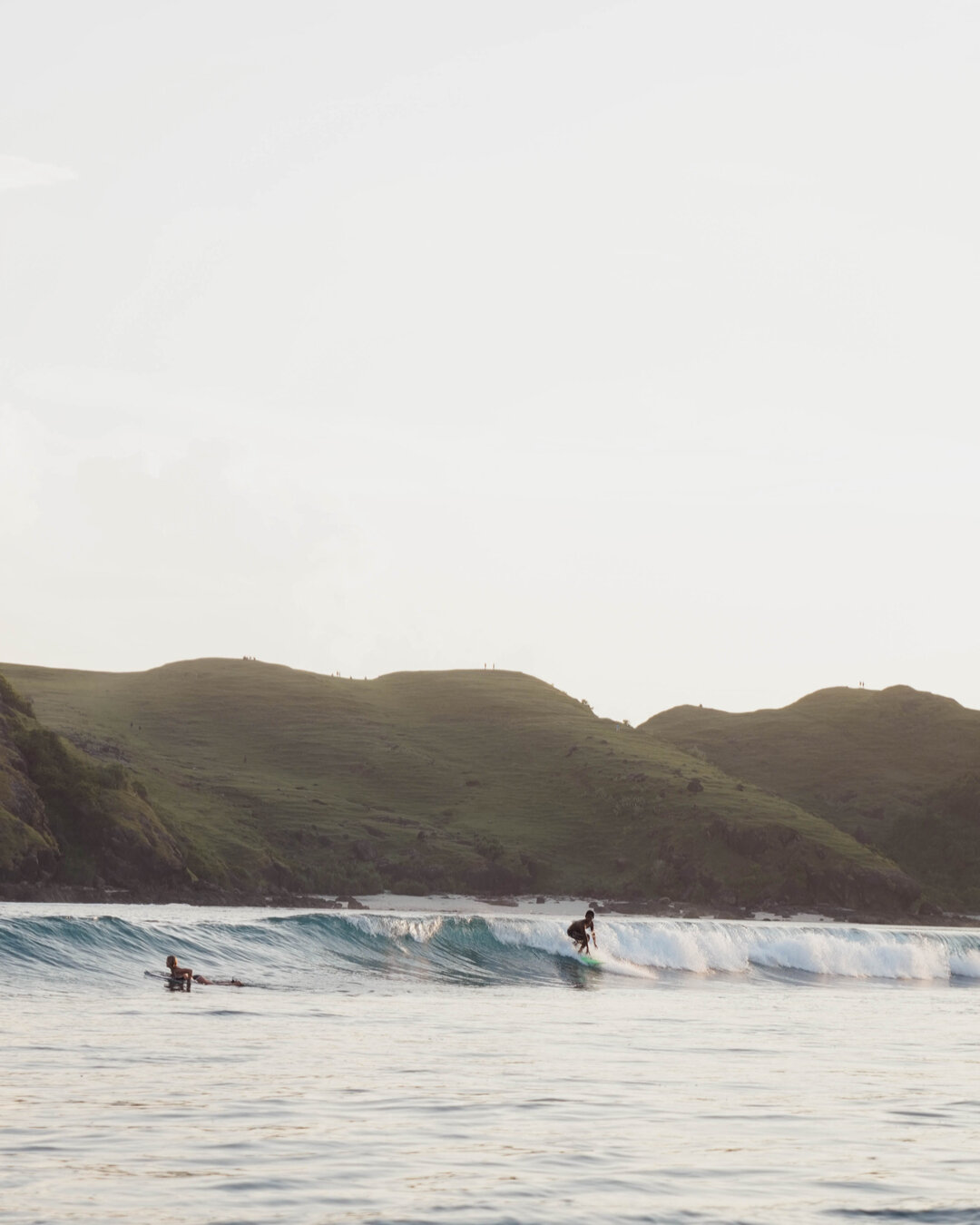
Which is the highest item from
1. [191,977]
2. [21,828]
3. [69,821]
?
[69,821]

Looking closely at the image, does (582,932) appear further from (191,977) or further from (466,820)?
(466,820)

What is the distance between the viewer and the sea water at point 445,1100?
493 inches

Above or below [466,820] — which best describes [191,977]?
below

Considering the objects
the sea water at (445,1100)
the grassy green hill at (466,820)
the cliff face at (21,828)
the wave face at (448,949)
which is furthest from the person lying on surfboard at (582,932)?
the grassy green hill at (466,820)

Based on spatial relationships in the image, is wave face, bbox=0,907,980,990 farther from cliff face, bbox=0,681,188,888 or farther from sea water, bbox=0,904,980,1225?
cliff face, bbox=0,681,188,888

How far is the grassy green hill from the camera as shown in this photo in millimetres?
150125

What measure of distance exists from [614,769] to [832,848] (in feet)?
107

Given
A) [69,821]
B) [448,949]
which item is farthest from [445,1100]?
[69,821]

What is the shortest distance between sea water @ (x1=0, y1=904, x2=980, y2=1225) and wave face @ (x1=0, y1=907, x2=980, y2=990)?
0.28 m

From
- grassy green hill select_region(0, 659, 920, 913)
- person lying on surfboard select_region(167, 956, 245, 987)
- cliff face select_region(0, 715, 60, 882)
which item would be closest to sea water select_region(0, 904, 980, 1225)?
person lying on surfboard select_region(167, 956, 245, 987)

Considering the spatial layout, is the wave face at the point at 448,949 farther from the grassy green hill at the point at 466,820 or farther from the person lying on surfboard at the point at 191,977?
the grassy green hill at the point at 466,820

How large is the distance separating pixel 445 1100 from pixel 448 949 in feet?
128

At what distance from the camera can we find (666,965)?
6388 cm

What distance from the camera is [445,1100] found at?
60.0 ft
